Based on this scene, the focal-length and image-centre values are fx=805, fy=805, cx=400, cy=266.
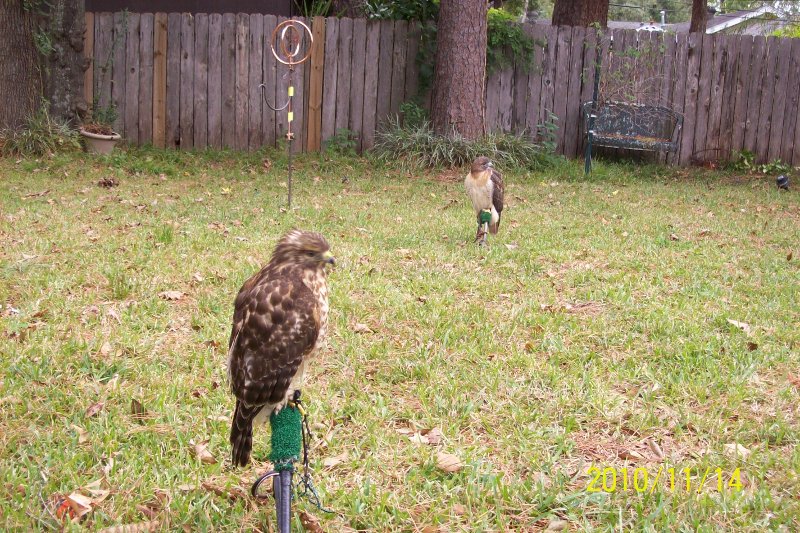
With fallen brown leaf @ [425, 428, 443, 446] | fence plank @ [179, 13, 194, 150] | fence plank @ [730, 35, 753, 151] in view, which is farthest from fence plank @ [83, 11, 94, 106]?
fence plank @ [730, 35, 753, 151]

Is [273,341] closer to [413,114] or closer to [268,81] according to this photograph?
[413,114]

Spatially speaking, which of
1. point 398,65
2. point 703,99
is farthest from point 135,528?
point 703,99

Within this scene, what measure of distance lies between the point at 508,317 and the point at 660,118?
9549mm

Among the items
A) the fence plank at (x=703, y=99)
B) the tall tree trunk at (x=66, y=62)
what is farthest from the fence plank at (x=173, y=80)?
the fence plank at (x=703, y=99)

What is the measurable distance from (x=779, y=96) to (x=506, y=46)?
16.4 feet

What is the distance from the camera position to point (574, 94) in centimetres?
1416

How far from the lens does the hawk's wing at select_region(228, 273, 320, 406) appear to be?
9.90 feet

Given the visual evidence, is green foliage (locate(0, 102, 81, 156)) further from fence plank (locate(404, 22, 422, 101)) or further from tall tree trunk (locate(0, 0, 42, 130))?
fence plank (locate(404, 22, 422, 101))

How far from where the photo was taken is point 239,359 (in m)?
Result: 3.11

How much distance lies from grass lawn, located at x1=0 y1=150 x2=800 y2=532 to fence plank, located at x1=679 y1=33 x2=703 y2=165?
6.11 meters

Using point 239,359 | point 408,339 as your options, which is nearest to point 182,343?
point 408,339

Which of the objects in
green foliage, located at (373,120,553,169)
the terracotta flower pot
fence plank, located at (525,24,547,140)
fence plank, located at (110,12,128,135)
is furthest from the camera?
fence plank, located at (525,24,547,140)

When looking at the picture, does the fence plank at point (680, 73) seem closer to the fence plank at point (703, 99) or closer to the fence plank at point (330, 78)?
the fence plank at point (703, 99)

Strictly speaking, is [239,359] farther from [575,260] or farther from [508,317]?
[575,260]
